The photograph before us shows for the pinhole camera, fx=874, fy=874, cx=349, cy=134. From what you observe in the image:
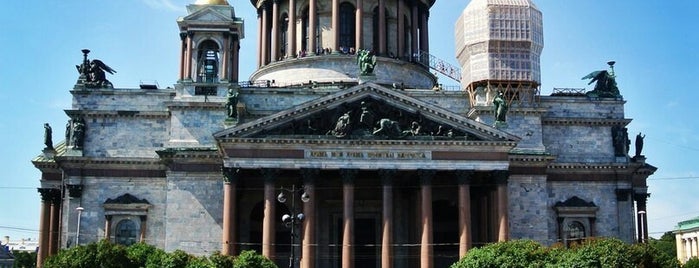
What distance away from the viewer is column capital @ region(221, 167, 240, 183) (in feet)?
172

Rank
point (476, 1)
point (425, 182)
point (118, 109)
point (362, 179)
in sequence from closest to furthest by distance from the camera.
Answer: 1. point (425, 182)
2. point (362, 179)
3. point (118, 109)
4. point (476, 1)

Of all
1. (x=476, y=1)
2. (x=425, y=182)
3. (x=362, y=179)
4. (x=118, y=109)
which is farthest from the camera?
(x=476, y=1)

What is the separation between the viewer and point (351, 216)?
171 ft

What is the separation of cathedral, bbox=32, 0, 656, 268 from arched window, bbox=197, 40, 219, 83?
0.35 ft

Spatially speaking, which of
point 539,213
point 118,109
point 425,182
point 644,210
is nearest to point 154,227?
point 118,109

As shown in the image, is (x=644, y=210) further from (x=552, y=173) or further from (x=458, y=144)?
(x=458, y=144)

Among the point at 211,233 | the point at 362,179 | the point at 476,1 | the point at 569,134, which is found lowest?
the point at 211,233

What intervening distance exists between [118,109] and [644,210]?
38410mm

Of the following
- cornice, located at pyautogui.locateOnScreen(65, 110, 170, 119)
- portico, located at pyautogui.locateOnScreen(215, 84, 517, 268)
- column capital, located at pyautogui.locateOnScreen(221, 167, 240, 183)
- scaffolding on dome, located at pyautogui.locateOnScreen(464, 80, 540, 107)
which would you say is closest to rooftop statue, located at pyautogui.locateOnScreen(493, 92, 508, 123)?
portico, located at pyautogui.locateOnScreen(215, 84, 517, 268)

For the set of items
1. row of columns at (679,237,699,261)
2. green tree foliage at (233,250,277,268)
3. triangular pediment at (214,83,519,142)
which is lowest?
green tree foliage at (233,250,277,268)

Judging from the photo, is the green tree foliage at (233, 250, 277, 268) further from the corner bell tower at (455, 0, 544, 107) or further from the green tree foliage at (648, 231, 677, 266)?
the green tree foliage at (648, 231, 677, 266)

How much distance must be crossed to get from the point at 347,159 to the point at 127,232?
16681mm

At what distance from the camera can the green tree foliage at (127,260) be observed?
144 feet

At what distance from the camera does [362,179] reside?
5662cm
